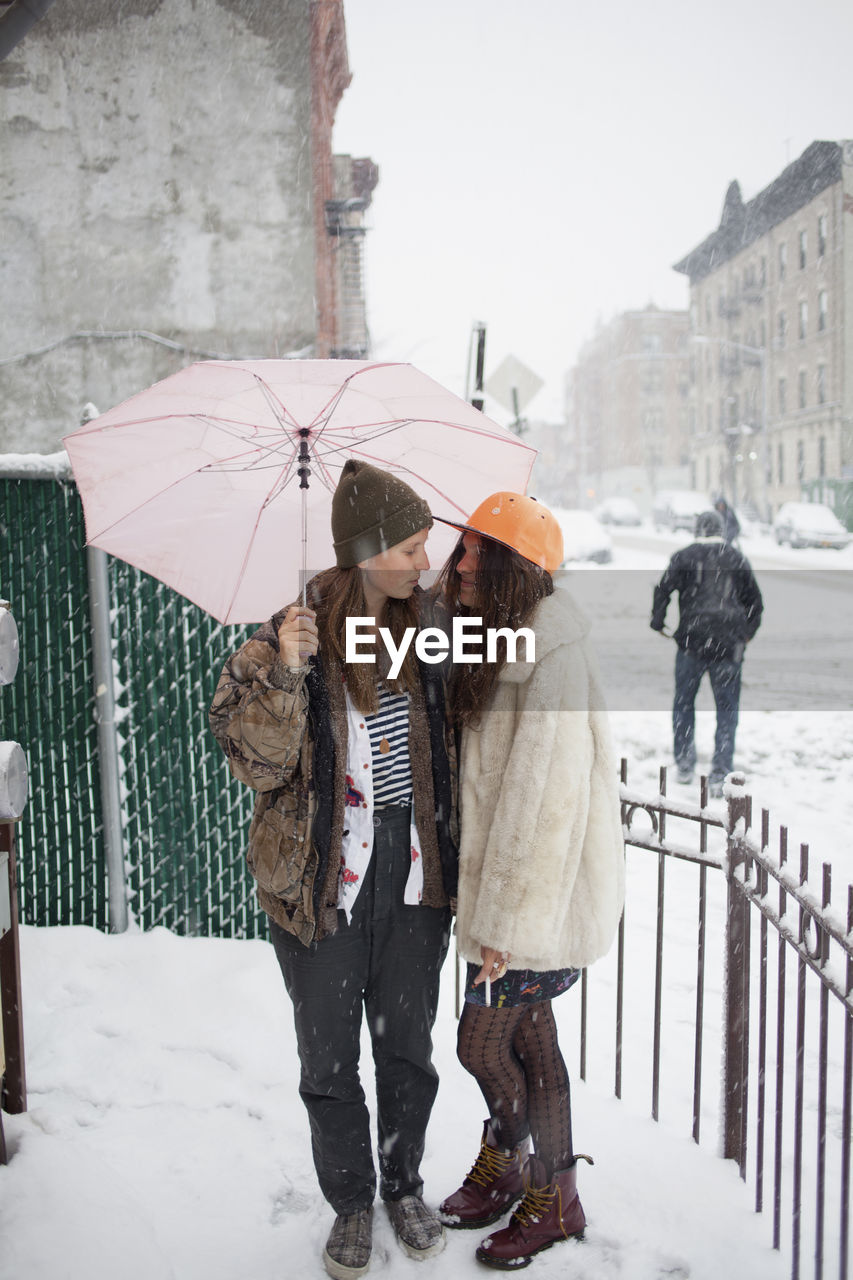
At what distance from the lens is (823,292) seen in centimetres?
4331

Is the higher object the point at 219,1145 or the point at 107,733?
the point at 107,733

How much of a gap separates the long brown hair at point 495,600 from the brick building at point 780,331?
120 ft

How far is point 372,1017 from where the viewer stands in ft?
8.07

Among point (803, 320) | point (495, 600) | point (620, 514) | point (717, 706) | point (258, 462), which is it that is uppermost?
point (803, 320)

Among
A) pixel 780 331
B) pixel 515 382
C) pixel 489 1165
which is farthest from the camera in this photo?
pixel 780 331

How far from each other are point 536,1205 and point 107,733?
253cm

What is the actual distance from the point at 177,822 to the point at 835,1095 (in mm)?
2819

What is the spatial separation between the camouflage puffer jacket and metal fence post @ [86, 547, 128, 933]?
6.11 feet

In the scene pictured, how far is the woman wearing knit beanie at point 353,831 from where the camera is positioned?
2154 mm

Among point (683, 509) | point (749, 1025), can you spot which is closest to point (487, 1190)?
point (749, 1025)

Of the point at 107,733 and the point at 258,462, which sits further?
the point at 107,733

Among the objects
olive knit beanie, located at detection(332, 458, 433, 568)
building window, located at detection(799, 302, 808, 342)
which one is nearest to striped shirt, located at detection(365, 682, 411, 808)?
olive knit beanie, located at detection(332, 458, 433, 568)

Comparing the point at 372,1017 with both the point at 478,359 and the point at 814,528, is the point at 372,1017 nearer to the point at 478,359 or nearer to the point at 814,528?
the point at 478,359

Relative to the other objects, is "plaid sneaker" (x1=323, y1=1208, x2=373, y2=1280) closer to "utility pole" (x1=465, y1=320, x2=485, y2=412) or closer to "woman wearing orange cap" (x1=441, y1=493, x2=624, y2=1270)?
"woman wearing orange cap" (x1=441, y1=493, x2=624, y2=1270)
